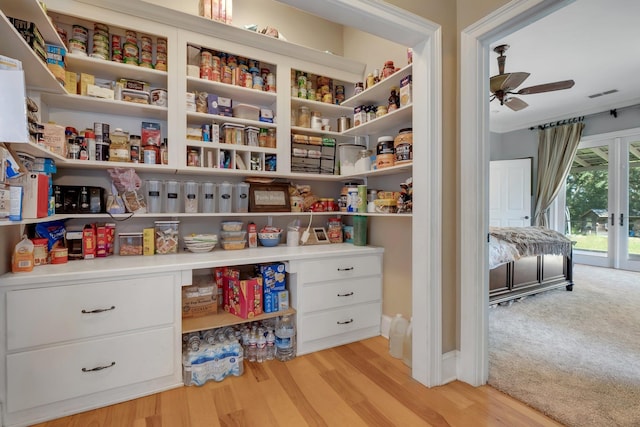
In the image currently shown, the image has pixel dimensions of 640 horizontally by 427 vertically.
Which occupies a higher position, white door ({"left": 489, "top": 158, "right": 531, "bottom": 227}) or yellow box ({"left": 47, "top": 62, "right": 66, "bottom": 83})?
yellow box ({"left": 47, "top": 62, "right": 66, "bottom": 83})

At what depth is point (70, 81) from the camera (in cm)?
180

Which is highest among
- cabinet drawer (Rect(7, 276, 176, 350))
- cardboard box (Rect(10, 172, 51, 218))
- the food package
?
cardboard box (Rect(10, 172, 51, 218))

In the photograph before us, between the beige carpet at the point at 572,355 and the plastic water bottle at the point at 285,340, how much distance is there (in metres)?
1.28

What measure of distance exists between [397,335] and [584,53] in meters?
3.71

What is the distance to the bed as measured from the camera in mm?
3068

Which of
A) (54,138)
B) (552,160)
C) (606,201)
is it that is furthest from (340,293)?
(606,201)

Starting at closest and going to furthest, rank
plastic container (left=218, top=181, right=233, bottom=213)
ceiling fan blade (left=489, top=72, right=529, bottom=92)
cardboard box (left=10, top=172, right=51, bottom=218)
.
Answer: cardboard box (left=10, top=172, right=51, bottom=218)
plastic container (left=218, top=181, right=233, bottom=213)
ceiling fan blade (left=489, top=72, right=529, bottom=92)

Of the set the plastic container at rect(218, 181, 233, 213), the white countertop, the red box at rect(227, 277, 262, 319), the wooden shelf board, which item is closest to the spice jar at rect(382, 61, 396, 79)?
the white countertop

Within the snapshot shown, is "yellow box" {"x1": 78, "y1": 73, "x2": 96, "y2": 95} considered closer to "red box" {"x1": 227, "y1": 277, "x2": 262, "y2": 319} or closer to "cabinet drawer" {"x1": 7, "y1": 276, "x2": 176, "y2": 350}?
"cabinet drawer" {"x1": 7, "y1": 276, "x2": 176, "y2": 350}

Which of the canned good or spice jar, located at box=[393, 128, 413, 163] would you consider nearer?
spice jar, located at box=[393, 128, 413, 163]

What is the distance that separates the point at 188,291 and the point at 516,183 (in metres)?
6.21

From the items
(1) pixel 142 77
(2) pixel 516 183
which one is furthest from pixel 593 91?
(1) pixel 142 77

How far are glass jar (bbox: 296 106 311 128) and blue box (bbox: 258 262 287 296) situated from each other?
1.26m

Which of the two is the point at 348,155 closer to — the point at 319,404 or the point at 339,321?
the point at 339,321
